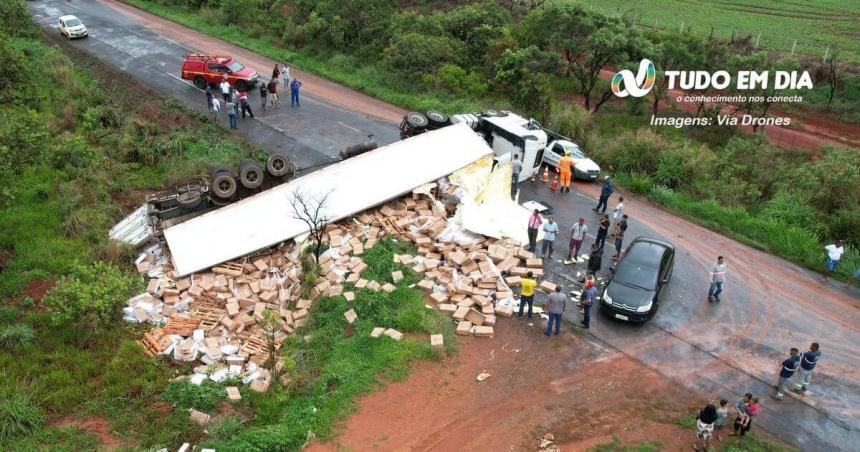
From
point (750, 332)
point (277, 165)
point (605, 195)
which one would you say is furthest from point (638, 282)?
point (277, 165)

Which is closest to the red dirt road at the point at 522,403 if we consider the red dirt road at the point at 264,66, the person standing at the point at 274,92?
the red dirt road at the point at 264,66

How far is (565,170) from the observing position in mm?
20641

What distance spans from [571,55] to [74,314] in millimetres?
25728

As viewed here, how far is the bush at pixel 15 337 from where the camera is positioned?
44.6 ft

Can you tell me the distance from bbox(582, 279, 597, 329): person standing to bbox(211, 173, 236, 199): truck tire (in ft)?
33.5

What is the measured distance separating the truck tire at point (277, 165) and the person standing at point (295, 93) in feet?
30.2

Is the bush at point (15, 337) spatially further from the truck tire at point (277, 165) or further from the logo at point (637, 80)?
the logo at point (637, 80)

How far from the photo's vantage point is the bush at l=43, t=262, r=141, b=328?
13.9m

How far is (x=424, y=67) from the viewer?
30.7 metres

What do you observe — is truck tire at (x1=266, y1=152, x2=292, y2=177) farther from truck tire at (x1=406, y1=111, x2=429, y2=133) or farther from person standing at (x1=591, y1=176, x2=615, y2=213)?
person standing at (x1=591, y1=176, x2=615, y2=213)

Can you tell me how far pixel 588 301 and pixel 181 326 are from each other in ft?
30.8

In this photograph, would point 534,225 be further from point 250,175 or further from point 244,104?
point 244,104

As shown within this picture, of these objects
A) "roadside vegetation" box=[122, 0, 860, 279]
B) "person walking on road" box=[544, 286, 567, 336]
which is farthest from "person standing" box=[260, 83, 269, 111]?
"person walking on road" box=[544, 286, 567, 336]

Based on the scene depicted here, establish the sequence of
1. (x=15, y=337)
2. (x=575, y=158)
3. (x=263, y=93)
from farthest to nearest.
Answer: (x=263, y=93) < (x=575, y=158) < (x=15, y=337)
